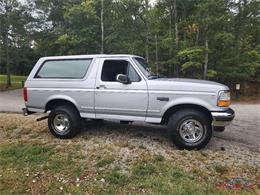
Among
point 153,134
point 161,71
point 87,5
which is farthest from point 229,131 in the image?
point 87,5

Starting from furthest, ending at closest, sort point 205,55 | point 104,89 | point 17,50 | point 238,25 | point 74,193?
point 17,50, point 238,25, point 205,55, point 104,89, point 74,193

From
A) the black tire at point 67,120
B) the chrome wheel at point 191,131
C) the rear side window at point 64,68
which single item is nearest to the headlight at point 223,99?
the chrome wheel at point 191,131

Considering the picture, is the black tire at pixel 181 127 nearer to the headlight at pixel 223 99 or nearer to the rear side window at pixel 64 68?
the headlight at pixel 223 99

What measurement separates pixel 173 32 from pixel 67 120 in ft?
46.5

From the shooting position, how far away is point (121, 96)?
5137 mm

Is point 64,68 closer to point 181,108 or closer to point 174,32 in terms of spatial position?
point 181,108

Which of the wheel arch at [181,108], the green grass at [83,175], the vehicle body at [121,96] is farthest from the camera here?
the wheel arch at [181,108]

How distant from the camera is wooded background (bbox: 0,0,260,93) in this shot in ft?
52.0

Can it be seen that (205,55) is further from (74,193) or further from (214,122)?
(74,193)

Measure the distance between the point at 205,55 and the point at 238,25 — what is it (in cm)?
442

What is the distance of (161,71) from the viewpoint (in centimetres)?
1795

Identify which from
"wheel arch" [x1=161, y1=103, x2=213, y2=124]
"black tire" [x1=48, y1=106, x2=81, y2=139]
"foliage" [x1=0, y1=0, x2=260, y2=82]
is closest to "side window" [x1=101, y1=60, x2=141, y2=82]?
"black tire" [x1=48, y1=106, x2=81, y2=139]

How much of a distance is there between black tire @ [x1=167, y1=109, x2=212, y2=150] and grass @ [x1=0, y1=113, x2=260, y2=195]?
189 millimetres

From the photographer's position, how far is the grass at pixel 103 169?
351 centimetres
